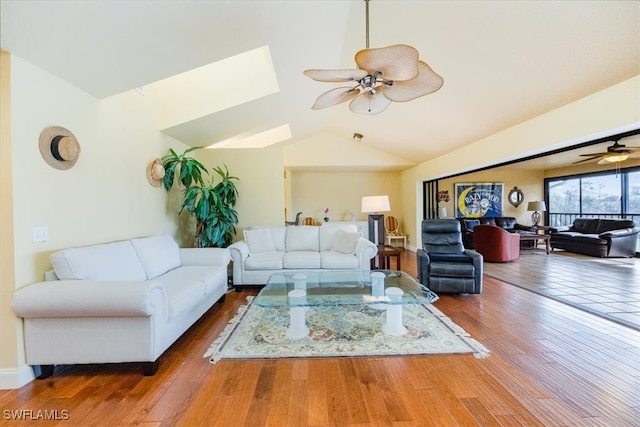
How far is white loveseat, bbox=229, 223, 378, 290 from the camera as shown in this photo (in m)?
3.88

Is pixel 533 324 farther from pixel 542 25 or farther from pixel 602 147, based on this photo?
pixel 602 147

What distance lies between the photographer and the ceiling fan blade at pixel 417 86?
1893mm

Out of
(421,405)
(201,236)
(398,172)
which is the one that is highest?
(398,172)

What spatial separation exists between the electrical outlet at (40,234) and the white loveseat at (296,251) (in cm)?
201

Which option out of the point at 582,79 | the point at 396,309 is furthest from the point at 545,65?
the point at 396,309

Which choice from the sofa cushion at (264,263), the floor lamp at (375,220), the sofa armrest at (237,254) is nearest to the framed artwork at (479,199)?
the floor lamp at (375,220)

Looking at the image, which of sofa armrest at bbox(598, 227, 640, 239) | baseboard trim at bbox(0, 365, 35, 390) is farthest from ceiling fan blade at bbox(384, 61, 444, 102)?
sofa armrest at bbox(598, 227, 640, 239)

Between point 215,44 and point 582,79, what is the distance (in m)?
3.48

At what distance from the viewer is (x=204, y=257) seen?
11.2 ft

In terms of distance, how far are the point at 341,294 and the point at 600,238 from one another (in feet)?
21.5

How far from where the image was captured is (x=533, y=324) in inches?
107

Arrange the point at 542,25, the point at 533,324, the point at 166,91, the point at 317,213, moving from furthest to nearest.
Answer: the point at 317,213 → the point at 166,91 → the point at 533,324 → the point at 542,25

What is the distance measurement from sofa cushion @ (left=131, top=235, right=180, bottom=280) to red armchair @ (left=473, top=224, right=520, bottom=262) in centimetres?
573

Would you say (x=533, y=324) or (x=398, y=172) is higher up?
(x=398, y=172)
